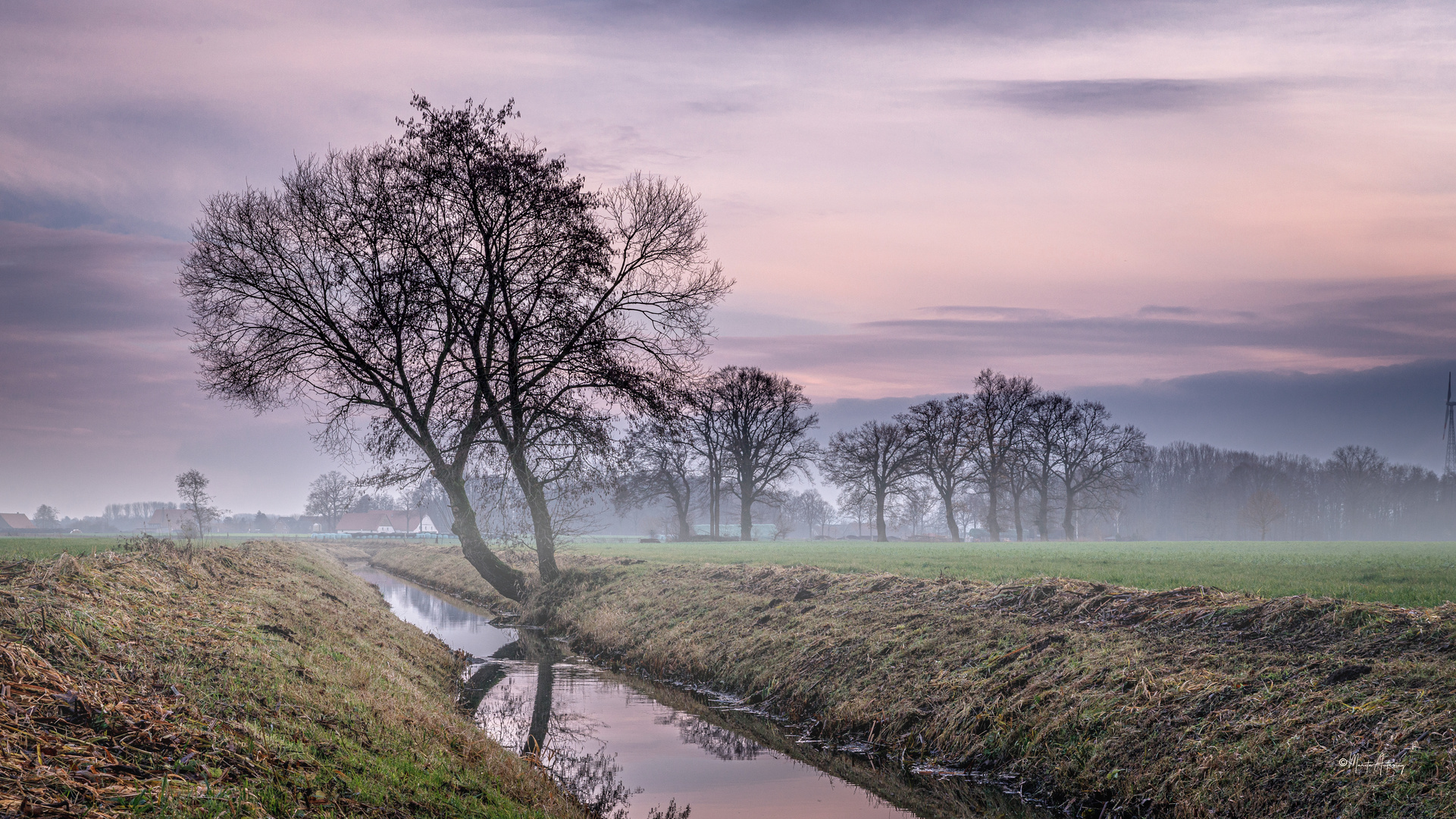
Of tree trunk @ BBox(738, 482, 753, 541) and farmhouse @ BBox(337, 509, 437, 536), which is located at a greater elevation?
tree trunk @ BBox(738, 482, 753, 541)

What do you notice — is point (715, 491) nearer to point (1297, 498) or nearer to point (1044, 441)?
point (1044, 441)

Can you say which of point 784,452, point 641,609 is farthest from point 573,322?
point 784,452

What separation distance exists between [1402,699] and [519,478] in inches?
875

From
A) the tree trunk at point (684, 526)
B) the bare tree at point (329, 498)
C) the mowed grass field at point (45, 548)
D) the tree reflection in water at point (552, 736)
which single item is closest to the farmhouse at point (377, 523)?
the bare tree at point (329, 498)

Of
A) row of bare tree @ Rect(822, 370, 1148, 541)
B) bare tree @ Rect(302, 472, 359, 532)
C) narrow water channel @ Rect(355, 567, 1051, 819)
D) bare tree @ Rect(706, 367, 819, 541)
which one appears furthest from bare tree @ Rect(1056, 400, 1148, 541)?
bare tree @ Rect(302, 472, 359, 532)

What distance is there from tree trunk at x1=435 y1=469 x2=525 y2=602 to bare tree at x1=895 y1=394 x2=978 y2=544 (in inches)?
1928

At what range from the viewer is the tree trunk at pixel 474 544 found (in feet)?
85.9

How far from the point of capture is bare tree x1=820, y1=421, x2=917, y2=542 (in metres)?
75.3

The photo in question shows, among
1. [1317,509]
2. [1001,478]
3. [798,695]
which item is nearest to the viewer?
[798,695]

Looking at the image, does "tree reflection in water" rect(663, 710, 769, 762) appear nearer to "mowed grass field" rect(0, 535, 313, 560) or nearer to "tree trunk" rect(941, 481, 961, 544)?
"mowed grass field" rect(0, 535, 313, 560)

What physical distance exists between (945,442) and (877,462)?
6.23 metres

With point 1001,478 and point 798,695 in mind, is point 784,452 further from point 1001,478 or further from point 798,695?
point 798,695

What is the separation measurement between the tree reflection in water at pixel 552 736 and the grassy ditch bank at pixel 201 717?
102cm

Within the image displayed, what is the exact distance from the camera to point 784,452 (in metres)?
73.6
